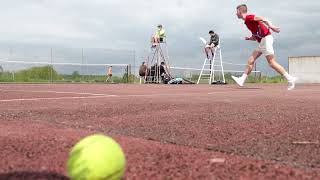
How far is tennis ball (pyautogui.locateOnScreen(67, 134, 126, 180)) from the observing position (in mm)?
2406

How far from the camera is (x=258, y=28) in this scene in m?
11.2

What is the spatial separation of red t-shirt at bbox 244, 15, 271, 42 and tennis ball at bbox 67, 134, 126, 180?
9012mm

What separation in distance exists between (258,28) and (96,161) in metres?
9.35

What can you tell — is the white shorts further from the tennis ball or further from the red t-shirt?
the tennis ball

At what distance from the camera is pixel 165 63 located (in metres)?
24.5

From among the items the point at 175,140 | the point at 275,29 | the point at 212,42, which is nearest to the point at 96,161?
the point at 175,140

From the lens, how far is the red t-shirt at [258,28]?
11127 millimetres

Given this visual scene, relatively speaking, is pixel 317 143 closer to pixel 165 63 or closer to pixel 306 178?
pixel 306 178

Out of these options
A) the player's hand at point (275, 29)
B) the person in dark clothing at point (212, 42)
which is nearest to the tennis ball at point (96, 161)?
the player's hand at point (275, 29)

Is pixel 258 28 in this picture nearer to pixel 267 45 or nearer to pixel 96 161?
pixel 267 45

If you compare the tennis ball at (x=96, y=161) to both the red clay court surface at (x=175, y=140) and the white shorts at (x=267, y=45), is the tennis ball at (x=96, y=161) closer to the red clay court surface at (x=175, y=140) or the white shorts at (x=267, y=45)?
the red clay court surface at (x=175, y=140)

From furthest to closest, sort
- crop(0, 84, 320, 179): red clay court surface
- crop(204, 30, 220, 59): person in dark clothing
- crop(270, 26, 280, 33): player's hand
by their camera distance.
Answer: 1. crop(204, 30, 220, 59): person in dark clothing
2. crop(270, 26, 280, 33): player's hand
3. crop(0, 84, 320, 179): red clay court surface

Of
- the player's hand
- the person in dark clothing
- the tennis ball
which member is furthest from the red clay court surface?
the person in dark clothing

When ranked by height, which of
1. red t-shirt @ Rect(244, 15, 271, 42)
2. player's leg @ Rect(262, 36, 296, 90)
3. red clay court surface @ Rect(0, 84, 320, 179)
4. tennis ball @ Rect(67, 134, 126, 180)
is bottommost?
red clay court surface @ Rect(0, 84, 320, 179)
